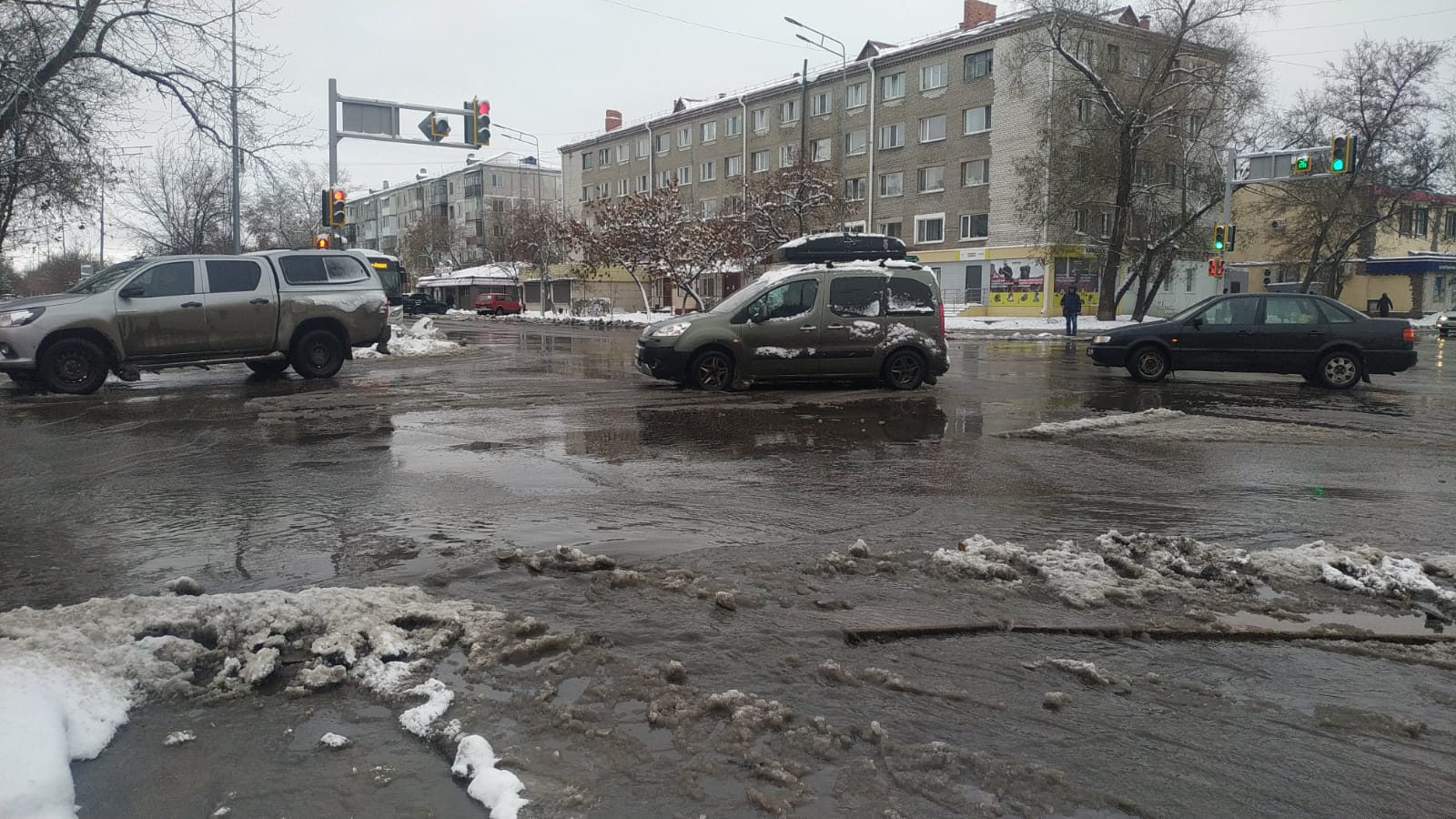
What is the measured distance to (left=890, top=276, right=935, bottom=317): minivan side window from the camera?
1291cm

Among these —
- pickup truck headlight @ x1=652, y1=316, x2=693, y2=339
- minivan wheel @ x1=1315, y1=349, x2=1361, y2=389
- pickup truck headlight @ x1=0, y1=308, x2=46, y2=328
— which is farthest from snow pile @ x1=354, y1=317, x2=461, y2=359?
minivan wheel @ x1=1315, y1=349, x2=1361, y2=389

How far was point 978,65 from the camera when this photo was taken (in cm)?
4750

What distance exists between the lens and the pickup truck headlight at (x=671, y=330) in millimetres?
12648

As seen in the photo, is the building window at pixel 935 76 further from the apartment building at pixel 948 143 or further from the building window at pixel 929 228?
the building window at pixel 929 228

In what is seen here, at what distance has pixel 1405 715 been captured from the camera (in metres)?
3.29

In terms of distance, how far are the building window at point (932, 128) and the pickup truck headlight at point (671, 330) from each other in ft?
133

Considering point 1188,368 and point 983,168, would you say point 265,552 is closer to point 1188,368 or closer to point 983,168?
point 1188,368

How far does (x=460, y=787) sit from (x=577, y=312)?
56405mm

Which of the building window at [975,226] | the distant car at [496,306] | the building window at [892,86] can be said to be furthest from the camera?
the distant car at [496,306]

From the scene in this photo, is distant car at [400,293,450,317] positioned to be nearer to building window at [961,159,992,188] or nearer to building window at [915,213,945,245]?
building window at [915,213,945,245]

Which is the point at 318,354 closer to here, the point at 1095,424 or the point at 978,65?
the point at 1095,424

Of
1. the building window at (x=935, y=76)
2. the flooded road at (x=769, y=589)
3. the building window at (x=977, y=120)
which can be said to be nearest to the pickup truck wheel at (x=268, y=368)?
the flooded road at (x=769, y=589)

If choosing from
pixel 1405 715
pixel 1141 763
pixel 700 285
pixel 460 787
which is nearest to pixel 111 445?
pixel 460 787

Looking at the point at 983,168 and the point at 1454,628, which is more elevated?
the point at 983,168
